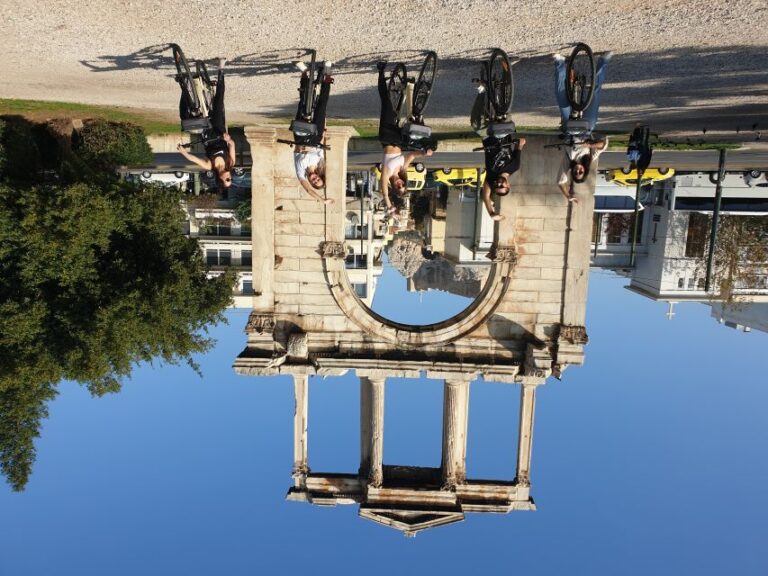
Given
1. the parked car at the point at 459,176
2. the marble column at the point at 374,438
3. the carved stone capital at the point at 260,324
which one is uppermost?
the parked car at the point at 459,176

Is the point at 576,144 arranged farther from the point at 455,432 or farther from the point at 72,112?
the point at 72,112

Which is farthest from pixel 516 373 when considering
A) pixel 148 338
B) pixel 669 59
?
pixel 148 338

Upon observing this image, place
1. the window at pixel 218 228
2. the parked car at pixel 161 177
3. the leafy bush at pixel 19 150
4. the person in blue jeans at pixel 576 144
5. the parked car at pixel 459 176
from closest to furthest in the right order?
the person in blue jeans at pixel 576 144, the leafy bush at pixel 19 150, the parked car at pixel 459 176, the parked car at pixel 161 177, the window at pixel 218 228

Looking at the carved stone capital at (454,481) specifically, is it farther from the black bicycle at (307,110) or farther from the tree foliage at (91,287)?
the tree foliage at (91,287)

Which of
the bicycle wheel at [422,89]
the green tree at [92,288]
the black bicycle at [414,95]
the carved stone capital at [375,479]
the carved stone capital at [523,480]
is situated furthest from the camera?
the green tree at [92,288]

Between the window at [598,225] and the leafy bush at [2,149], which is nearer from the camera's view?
the leafy bush at [2,149]

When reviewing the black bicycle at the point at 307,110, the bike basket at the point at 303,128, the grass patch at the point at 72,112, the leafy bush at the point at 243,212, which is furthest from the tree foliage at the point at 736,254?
the grass patch at the point at 72,112

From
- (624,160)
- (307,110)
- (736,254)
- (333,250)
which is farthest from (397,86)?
(736,254)
